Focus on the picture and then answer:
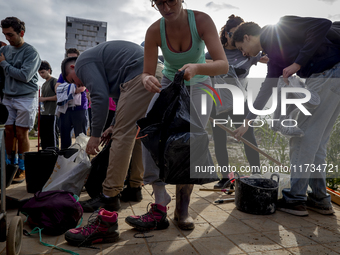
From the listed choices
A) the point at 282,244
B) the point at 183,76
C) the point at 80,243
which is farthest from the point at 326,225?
the point at 80,243

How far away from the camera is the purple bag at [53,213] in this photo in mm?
1800

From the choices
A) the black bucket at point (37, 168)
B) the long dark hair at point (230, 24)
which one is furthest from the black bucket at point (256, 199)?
the black bucket at point (37, 168)

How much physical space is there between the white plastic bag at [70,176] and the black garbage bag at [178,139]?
0.99m

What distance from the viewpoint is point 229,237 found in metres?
1.78

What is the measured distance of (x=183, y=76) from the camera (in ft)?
5.22

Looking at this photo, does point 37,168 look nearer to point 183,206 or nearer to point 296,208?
point 183,206

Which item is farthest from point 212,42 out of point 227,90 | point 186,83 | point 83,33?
point 83,33

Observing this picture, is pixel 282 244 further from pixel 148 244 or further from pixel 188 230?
pixel 148 244

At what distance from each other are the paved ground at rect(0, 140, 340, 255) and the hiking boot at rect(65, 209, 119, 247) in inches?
1.7

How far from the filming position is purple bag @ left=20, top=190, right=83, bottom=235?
1.80 metres

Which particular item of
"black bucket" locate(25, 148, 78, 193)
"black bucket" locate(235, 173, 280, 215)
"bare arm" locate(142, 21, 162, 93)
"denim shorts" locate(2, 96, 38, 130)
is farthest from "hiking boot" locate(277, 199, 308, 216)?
"denim shorts" locate(2, 96, 38, 130)

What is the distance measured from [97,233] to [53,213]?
41 cm

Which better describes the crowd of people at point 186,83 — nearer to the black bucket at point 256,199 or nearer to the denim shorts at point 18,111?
the black bucket at point 256,199

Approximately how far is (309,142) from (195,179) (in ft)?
4.26
